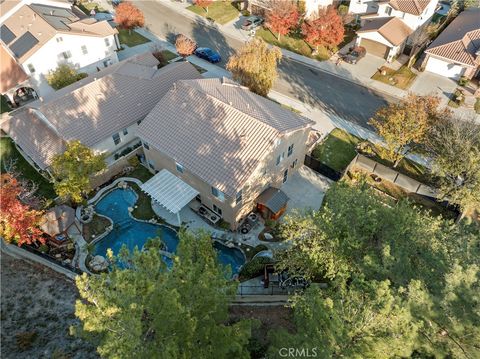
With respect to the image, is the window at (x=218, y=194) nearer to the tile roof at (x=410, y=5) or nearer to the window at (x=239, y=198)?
the window at (x=239, y=198)

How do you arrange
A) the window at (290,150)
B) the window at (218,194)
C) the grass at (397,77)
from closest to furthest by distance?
the window at (218,194)
the window at (290,150)
the grass at (397,77)

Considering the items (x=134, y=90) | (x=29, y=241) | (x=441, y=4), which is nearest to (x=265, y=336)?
(x=29, y=241)

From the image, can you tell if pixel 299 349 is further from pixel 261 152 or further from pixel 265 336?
pixel 261 152

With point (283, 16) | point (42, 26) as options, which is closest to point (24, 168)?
point (42, 26)

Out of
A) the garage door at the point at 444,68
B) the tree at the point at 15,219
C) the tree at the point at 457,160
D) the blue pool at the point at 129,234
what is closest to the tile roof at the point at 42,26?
the tree at the point at 15,219

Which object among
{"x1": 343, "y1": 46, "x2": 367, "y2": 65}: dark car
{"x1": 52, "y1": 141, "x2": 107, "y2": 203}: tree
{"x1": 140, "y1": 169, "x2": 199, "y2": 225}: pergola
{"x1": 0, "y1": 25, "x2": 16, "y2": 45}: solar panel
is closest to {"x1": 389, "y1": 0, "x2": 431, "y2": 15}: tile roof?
{"x1": 343, "y1": 46, "x2": 367, "y2": 65}: dark car
